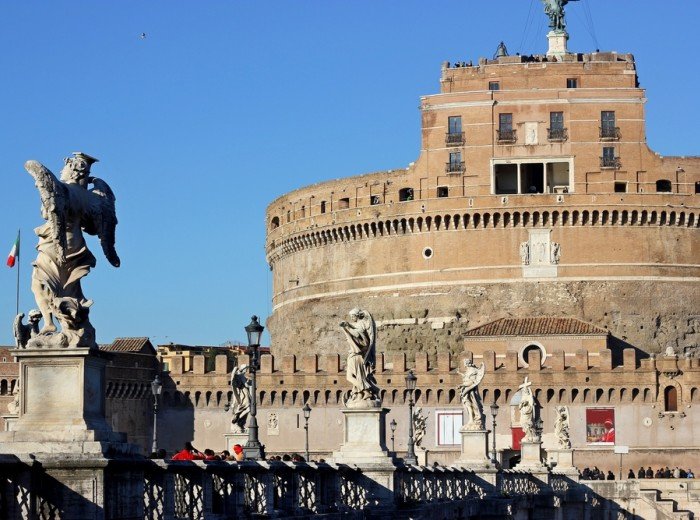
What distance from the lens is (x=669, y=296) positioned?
70.6 m

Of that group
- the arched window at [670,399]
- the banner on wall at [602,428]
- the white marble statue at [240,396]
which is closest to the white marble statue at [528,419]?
the white marble statue at [240,396]

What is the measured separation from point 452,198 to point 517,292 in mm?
4869

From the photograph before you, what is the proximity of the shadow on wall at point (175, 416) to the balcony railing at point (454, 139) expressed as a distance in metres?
15.4

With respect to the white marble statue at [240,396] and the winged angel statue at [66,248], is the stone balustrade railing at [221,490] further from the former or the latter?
the white marble statue at [240,396]

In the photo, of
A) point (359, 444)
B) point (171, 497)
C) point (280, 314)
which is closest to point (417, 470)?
point (359, 444)

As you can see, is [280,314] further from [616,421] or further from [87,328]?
[87,328]

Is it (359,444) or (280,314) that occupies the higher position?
(280,314)

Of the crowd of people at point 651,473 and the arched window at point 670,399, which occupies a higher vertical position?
the arched window at point 670,399

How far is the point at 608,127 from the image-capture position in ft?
233

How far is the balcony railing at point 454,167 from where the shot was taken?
71500 mm

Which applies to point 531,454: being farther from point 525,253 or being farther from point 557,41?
point 557,41

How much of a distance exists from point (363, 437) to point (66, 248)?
29.2 feet

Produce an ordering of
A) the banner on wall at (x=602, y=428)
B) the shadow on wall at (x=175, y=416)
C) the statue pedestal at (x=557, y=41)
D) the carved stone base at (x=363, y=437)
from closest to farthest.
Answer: the carved stone base at (x=363, y=437) → the banner on wall at (x=602, y=428) → the shadow on wall at (x=175, y=416) → the statue pedestal at (x=557, y=41)

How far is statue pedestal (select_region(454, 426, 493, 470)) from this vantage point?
2983cm
